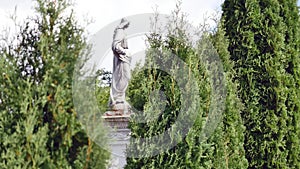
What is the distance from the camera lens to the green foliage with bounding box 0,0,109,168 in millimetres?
2670

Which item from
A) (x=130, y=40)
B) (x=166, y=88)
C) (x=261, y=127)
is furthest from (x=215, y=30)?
(x=130, y=40)

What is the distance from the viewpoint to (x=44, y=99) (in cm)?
274

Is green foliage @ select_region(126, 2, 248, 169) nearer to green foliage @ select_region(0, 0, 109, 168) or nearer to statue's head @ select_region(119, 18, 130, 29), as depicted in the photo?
green foliage @ select_region(0, 0, 109, 168)

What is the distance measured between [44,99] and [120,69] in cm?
692

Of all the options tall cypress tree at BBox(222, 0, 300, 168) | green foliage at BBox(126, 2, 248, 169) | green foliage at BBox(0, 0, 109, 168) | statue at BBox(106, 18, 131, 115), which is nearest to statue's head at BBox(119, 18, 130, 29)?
statue at BBox(106, 18, 131, 115)

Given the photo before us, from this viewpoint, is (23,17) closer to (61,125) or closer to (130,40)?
(61,125)

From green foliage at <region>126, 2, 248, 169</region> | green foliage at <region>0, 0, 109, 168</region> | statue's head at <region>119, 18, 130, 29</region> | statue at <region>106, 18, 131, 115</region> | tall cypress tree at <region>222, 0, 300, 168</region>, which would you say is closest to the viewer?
green foliage at <region>0, 0, 109, 168</region>

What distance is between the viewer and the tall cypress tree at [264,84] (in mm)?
6020

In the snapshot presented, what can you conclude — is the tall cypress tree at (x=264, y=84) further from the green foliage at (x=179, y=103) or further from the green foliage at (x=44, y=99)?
the green foliage at (x=44, y=99)

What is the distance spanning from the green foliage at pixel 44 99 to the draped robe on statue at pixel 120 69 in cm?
616

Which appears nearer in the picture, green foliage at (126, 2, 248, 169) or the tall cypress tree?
green foliage at (126, 2, 248, 169)

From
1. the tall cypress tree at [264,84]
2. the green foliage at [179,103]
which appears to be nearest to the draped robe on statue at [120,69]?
the tall cypress tree at [264,84]

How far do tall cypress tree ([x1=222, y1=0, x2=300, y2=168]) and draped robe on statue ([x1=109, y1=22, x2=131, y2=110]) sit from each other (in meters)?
3.52

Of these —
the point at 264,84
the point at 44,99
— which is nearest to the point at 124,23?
the point at 264,84
